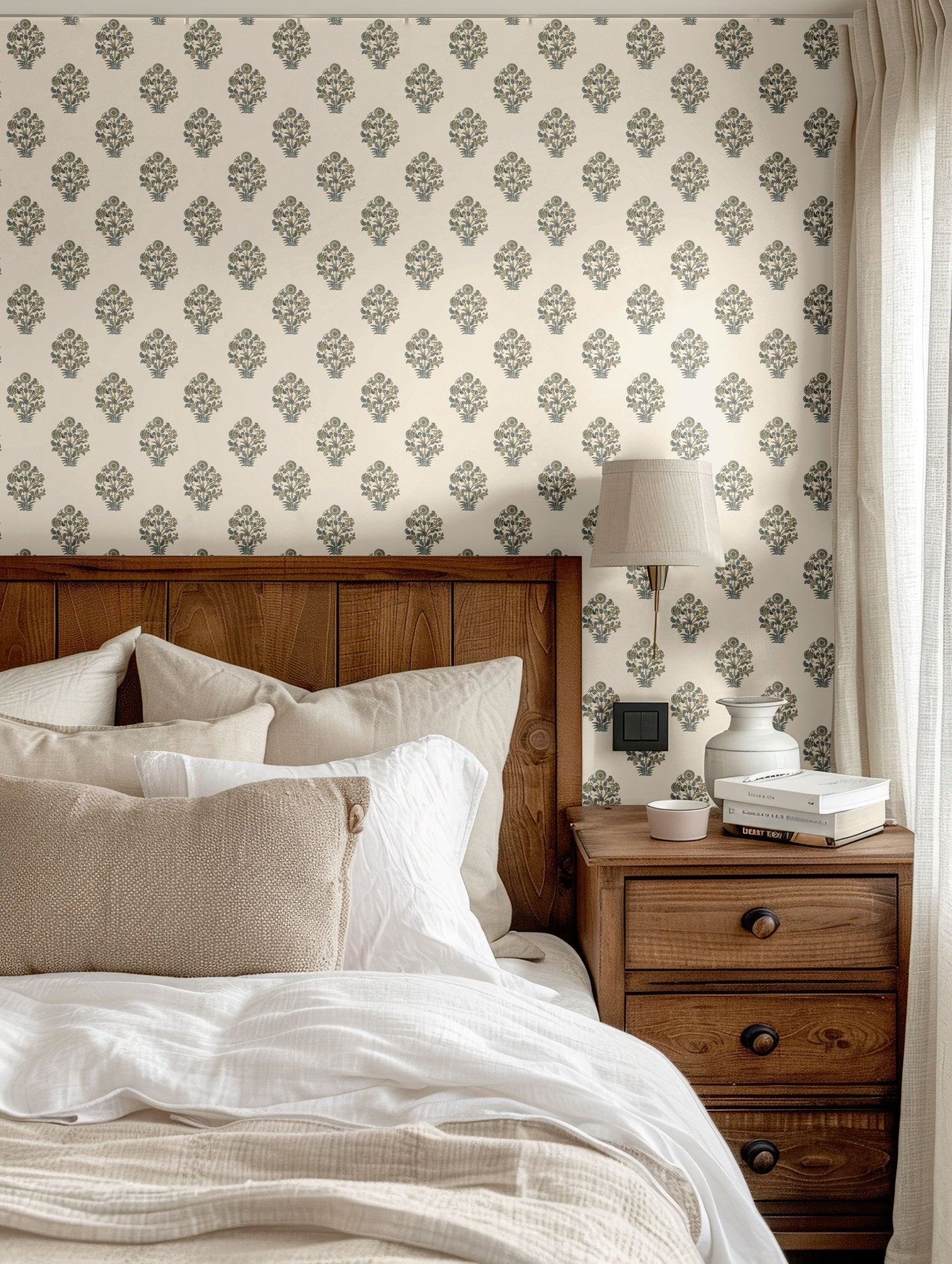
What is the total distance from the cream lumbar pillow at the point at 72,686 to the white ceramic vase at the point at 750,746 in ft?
4.12

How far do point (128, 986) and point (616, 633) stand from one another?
4.33 ft

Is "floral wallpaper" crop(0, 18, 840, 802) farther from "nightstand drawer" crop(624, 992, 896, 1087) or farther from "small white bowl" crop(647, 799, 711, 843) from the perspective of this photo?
"nightstand drawer" crop(624, 992, 896, 1087)

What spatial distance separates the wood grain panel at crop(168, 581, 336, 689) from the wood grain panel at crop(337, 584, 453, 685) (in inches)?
1.3

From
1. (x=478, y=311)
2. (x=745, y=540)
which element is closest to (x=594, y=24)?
(x=478, y=311)

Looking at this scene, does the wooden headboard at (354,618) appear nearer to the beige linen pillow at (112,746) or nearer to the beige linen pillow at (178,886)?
the beige linen pillow at (112,746)

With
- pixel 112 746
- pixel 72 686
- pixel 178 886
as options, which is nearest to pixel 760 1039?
pixel 178 886

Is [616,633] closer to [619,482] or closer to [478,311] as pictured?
[619,482]

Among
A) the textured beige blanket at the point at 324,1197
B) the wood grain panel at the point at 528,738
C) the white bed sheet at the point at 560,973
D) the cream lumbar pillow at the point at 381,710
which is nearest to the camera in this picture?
the textured beige blanket at the point at 324,1197

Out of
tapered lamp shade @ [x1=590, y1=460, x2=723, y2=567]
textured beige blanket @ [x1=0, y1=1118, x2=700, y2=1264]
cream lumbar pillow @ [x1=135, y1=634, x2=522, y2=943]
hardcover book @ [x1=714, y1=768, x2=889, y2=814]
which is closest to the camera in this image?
textured beige blanket @ [x1=0, y1=1118, x2=700, y2=1264]

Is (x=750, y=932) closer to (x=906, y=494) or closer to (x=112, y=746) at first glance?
(x=906, y=494)

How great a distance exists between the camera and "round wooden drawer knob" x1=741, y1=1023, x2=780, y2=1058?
1768 millimetres

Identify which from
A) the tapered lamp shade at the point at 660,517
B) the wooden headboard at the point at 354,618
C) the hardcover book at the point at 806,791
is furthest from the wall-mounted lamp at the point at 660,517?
the hardcover book at the point at 806,791

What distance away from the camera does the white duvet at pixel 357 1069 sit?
111 cm

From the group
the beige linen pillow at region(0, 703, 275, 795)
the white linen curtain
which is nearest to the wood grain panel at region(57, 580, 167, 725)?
the beige linen pillow at region(0, 703, 275, 795)
